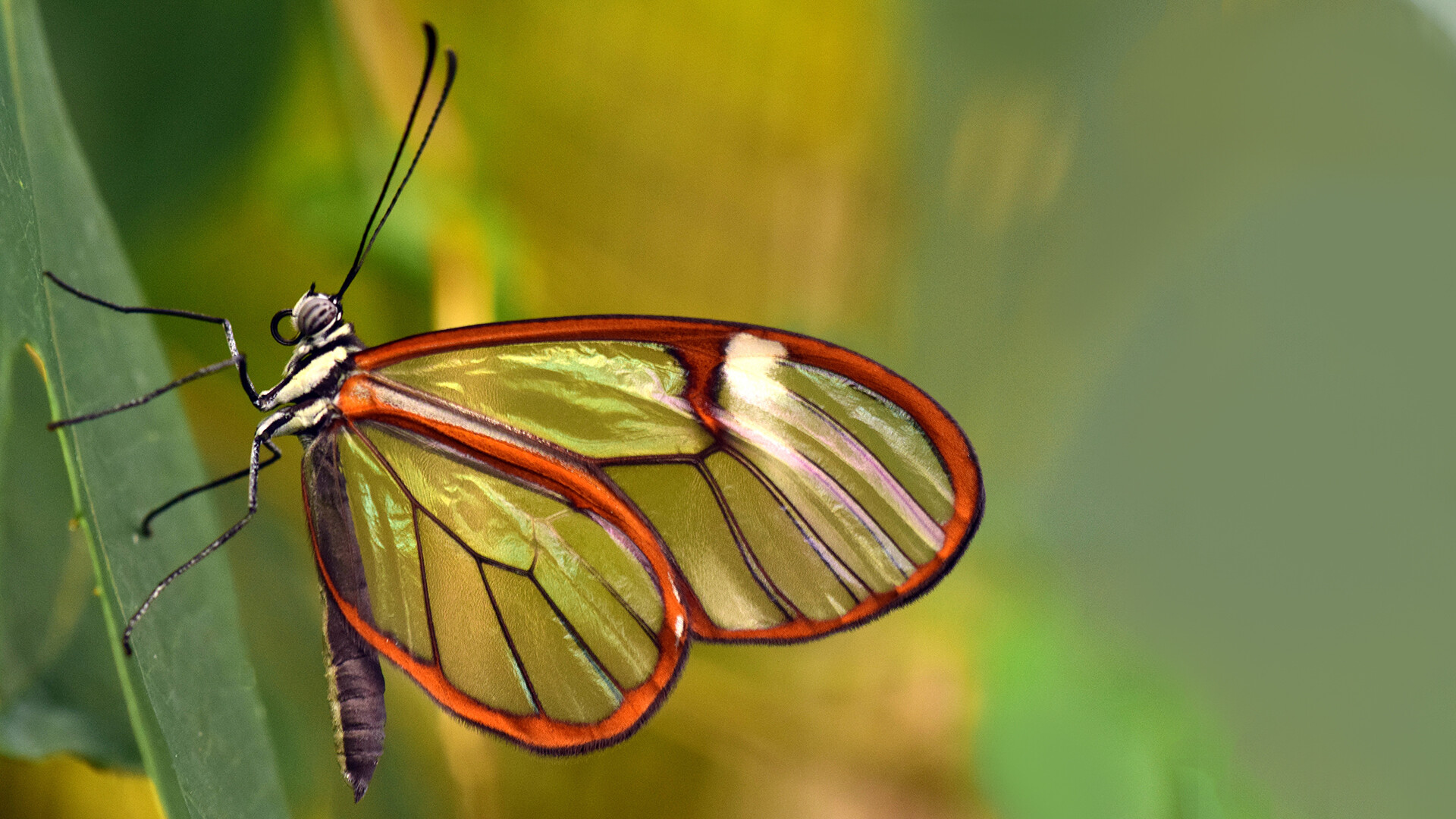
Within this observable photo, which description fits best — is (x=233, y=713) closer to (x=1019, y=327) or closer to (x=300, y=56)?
(x=300, y=56)

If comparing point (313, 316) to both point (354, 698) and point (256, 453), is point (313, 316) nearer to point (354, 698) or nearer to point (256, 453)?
point (256, 453)

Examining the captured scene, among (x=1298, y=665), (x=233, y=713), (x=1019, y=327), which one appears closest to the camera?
(x=233, y=713)

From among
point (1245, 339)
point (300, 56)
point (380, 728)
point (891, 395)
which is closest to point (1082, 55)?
point (1245, 339)

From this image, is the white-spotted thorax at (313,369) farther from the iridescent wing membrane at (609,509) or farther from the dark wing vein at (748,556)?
the dark wing vein at (748,556)

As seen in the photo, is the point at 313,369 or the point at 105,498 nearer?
the point at 105,498

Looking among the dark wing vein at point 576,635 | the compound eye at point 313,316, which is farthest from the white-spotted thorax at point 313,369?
the dark wing vein at point 576,635

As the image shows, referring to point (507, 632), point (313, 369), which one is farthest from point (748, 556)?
point (313, 369)

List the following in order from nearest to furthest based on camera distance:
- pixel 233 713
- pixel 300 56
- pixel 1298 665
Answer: pixel 233 713, pixel 300 56, pixel 1298 665
